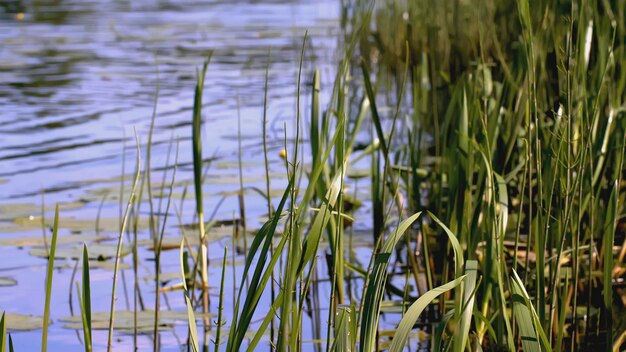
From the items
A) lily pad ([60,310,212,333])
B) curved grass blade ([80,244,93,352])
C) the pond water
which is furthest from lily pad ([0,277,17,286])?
curved grass blade ([80,244,93,352])

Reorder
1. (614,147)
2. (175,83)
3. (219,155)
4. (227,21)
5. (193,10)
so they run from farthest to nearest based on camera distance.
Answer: (193,10)
(227,21)
(175,83)
(219,155)
(614,147)

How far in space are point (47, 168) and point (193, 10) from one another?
8.99 meters

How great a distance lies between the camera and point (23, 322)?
2.65 meters

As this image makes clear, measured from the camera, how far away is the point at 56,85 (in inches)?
291

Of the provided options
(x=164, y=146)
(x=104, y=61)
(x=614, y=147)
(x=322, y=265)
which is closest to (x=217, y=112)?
(x=164, y=146)

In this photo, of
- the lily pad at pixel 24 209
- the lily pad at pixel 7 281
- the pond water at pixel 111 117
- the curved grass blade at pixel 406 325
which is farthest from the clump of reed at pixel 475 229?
the lily pad at pixel 24 209

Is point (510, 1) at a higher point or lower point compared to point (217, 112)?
higher

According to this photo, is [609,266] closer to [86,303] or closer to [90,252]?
[86,303]

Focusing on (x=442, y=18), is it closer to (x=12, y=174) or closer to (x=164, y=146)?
(x=164, y=146)

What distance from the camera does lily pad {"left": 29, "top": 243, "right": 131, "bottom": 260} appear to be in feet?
10.7

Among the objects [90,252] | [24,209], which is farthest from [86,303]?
[24,209]

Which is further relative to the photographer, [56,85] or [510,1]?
[56,85]

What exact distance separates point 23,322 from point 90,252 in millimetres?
648

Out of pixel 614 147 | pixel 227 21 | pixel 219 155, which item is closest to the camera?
pixel 614 147
